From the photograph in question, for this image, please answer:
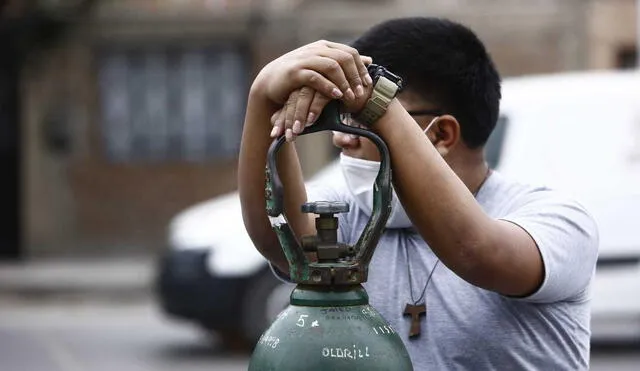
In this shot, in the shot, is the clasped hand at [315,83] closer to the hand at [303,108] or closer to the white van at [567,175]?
the hand at [303,108]

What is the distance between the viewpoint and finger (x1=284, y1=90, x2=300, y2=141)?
208 cm

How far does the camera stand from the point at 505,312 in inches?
93.0

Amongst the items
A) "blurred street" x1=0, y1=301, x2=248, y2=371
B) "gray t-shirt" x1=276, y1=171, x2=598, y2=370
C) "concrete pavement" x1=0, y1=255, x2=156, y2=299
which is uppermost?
"gray t-shirt" x1=276, y1=171, x2=598, y2=370

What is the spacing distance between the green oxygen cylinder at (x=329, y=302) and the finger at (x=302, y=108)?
0.03m

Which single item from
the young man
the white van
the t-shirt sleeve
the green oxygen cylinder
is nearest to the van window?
the white van

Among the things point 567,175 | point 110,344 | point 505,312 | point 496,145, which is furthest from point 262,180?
point 110,344

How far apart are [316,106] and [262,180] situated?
1.01 ft

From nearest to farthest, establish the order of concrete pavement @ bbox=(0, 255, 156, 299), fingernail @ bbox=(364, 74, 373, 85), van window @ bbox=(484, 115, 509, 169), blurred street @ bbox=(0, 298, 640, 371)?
fingernail @ bbox=(364, 74, 373, 85), van window @ bbox=(484, 115, 509, 169), blurred street @ bbox=(0, 298, 640, 371), concrete pavement @ bbox=(0, 255, 156, 299)

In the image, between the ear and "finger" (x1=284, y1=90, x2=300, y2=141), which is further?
the ear

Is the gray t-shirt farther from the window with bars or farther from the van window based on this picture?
the window with bars

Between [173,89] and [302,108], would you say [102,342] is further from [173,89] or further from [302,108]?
[302,108]

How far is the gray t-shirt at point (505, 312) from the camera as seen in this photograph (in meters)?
2.35

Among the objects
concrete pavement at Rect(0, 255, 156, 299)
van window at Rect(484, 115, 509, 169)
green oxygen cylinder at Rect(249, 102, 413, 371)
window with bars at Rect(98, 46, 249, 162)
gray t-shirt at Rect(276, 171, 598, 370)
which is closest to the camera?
green oxygen cylinder at Rect(249, 102, 413, 371)

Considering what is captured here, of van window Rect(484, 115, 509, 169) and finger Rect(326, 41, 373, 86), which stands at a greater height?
finger Rect(326, 41, 373, 86)
